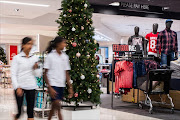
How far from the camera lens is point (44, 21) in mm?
12883

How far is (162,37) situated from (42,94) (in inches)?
137

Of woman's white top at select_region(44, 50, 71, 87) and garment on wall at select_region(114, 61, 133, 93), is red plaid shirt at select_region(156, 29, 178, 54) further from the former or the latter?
woman's white top at select_region(44, 50, 71, 87)

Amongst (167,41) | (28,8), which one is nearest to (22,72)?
A: (167,41)

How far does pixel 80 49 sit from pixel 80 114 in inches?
46.2

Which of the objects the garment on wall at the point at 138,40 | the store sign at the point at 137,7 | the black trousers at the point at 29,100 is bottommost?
the black trousers at the point at 29,100

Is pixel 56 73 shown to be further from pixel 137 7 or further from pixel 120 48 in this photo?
pixel 137 7

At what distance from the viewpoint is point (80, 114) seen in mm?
4875

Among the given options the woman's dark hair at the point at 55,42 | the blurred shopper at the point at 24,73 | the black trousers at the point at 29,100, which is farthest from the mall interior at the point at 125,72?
the black trousers at the point at 29,100

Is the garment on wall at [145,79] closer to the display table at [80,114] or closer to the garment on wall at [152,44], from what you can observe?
the garment on wall at [152,44]

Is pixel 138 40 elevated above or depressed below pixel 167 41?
above

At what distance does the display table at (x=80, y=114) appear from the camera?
15.9 feet

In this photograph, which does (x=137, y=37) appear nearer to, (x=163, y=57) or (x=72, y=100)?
(x=163, y=57)

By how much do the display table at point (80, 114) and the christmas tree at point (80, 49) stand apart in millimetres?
179

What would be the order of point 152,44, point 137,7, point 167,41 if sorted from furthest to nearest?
point 137,7 → point 152,44 → point 167,41
